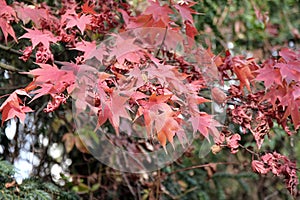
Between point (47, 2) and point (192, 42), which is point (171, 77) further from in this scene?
point (47, 2)

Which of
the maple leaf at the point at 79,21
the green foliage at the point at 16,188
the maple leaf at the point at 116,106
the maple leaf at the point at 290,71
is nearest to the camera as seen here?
the maple leaf at the point at 116,106

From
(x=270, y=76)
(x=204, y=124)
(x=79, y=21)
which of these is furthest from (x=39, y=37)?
(x=270, y=76)

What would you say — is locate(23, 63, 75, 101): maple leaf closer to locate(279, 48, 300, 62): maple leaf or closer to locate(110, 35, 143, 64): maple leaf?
locate(110, 35, 143, 64): maple leaf

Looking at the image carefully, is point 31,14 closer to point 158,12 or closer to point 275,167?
point 158,12

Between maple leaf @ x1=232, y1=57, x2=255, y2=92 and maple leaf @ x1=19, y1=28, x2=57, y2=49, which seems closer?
maple leaf @ x1=19, y1=28, x2=57, y2=49

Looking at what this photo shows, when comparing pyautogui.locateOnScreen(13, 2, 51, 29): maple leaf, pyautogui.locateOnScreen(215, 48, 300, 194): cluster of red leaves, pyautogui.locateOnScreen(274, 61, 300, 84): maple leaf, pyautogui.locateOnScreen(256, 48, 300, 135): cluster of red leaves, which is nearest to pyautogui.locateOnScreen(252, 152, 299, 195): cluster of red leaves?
pyautogui.locateOnScreen(215, 48, 300, 194): cluster of red leaves

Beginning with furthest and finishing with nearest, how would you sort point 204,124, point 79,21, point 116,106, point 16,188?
point 16,188
point 79,21
point 204,124
point 116,106

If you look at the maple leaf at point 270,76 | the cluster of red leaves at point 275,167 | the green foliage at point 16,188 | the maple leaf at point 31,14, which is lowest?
the green foliage at point 16,188

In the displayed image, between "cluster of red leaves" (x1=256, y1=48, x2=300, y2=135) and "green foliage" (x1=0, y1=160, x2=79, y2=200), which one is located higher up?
"cluster of red leaves" (x1=256, y1=48, x2=300, y2=135)

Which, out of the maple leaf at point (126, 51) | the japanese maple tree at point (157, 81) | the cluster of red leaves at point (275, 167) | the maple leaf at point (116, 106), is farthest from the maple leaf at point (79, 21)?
the cluster of red leaves at point (275, 167)

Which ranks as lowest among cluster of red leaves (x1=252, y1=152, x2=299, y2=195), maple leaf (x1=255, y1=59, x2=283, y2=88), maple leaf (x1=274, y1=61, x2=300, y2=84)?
cluster of red leaves (x1=252, y1=152, x2=299, y2=195)

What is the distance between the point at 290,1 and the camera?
3021 mm

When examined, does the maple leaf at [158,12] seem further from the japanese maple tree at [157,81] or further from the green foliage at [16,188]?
the green foliage at [16,188]

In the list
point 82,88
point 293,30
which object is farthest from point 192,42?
point 293,30
